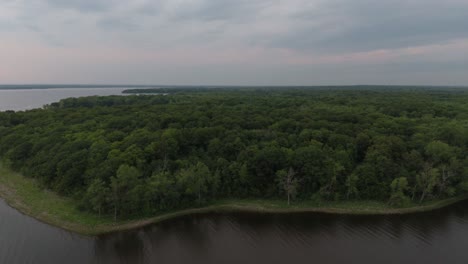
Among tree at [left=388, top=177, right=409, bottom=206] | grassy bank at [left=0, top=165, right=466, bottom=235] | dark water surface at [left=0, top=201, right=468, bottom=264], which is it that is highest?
tree at [left=388, top=177, right=409, bottom=206]

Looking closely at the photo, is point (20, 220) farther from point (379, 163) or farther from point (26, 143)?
point (379, 163)

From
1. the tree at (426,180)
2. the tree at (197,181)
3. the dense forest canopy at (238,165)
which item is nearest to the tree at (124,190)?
the dense forest canopy at (238,165)

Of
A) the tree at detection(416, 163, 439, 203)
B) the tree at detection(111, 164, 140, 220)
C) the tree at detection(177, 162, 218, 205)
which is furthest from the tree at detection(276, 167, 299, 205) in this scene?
the tree at detection(111, 164, 140, 220)

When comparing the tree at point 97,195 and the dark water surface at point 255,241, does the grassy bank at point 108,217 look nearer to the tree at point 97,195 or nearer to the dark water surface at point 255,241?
the dark water surface at point 255,241

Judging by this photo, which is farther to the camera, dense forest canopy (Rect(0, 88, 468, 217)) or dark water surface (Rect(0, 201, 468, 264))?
dense forest canopy (Rect(0, 88, 468, 217))

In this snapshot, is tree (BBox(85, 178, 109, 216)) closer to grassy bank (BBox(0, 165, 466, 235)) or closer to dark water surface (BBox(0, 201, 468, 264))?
grassy bank (BBox(0, 165, 466, 235))

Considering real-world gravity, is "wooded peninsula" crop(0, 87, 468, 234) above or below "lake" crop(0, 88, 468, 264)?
above
